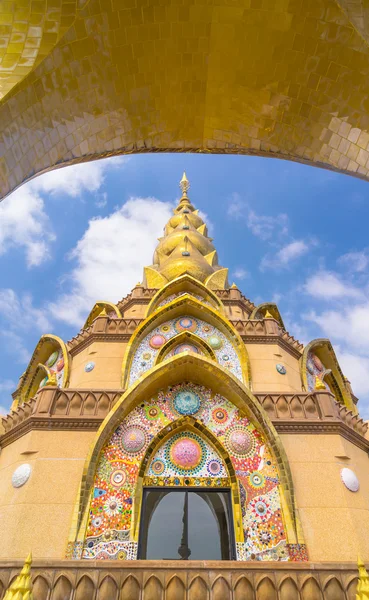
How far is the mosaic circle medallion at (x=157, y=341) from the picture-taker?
10922mm

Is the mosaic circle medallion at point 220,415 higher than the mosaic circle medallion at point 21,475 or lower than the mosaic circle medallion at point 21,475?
higher

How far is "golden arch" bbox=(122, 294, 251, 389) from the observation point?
10.6 meters

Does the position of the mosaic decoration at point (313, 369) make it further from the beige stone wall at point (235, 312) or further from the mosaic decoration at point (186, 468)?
the mosaic decoration at point (186, 468)

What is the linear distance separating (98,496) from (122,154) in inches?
256

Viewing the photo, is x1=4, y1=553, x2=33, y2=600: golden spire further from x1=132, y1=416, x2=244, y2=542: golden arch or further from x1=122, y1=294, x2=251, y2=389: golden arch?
x1=122, y1=294, x2=251, y2=389: golden arch

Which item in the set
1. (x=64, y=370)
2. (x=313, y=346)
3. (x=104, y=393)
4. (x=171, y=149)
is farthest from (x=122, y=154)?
(x=313, y=346)

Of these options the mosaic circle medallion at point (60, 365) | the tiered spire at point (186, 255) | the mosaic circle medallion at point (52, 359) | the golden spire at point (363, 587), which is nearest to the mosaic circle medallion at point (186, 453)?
the golden spire at point (363, 587)

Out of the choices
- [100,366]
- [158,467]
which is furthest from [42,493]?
[100,366]

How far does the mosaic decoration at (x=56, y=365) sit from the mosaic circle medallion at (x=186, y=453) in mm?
Result: 4485

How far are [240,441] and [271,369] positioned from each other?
121 inches

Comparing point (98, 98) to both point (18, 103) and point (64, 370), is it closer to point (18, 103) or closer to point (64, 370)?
point (18, 103)

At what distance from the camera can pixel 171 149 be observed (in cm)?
382

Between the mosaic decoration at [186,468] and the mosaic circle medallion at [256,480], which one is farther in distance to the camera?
the mosaic circle medallion at [256,480]

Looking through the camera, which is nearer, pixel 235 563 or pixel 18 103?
pixel 18 103
